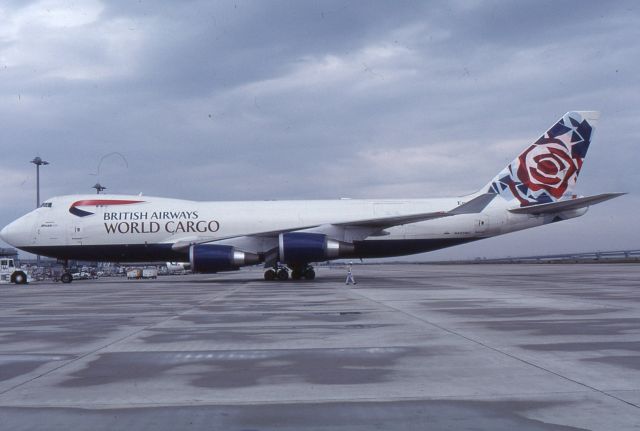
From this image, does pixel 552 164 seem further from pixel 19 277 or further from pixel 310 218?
pixel 19 277

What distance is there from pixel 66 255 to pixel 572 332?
84.5 feet

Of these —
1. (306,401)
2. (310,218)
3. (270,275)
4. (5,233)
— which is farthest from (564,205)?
(5,233)

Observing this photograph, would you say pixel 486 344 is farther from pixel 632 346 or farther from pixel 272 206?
pixel 272 206

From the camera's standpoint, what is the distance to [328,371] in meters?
6.06

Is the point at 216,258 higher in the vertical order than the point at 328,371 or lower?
higher

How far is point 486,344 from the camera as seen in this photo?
755 centimetres

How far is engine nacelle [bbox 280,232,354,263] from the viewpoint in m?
25.1

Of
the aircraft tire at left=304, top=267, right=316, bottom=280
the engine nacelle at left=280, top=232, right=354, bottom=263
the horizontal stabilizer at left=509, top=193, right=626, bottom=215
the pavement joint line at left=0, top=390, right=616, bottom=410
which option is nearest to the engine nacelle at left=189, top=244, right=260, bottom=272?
the engine nacelle at left=280, top=232, right=354, bottom=263

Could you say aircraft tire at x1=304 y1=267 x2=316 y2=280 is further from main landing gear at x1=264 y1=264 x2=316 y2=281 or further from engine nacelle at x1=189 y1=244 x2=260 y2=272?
engine nacelle at x1=189 y1=244 x2=260 y2=272

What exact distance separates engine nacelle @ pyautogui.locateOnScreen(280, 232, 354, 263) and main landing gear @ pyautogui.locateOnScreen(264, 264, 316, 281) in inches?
88.4

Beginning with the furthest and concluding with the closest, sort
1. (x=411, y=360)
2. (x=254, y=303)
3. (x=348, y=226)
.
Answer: (x=348, y=226) < (x=254, y=303) < (x=411, y=360)

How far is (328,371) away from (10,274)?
41.7 meters

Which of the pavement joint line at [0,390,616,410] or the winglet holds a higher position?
the winglet

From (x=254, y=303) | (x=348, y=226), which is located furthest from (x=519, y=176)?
(x=254, y=303)
